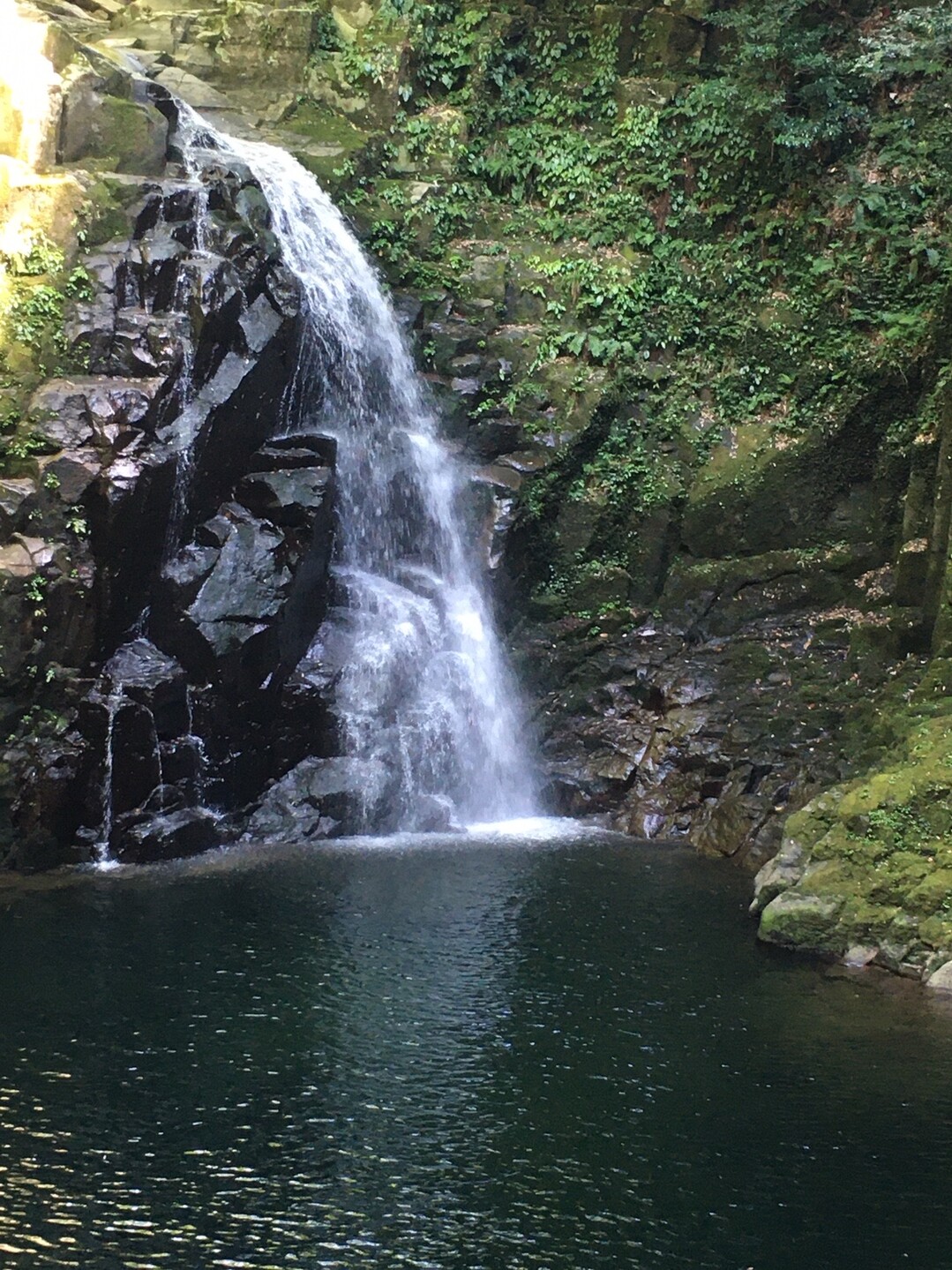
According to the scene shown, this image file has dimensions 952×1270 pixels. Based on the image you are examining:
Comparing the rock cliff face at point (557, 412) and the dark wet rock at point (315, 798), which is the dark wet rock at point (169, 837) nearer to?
the rock cliff face at point (557, 412)

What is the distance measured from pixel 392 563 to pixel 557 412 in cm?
439

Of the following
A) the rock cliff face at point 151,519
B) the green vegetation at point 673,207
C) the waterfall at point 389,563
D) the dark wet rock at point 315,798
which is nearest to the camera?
the rock cliff face at point 151,519

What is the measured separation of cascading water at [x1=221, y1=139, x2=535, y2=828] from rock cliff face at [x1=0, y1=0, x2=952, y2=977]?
599mm

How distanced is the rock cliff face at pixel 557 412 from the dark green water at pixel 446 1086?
2003 millimetres

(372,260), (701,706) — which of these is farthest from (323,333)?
(701,706)

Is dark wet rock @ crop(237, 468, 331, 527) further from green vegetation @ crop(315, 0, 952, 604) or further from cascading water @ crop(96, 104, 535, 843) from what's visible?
green vegetation @ crop(315, 0, 952, 604)

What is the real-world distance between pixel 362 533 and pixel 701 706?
6.20 metres

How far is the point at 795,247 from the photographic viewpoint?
77.1 feet

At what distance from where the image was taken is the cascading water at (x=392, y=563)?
730 inches

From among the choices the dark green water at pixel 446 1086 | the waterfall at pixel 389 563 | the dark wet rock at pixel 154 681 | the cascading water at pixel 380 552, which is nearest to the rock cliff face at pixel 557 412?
the dark wet rock at pixel 154 681

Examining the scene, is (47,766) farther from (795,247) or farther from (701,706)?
(795,247)

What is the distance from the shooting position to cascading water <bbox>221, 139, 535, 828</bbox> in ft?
60.8

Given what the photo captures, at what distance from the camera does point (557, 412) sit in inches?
878

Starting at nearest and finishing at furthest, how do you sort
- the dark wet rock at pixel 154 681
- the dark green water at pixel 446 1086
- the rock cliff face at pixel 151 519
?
the dark green water at pixel 446 1086 → the rock cliff face at pixel 151 519 → the dark wet rock at pixel 154 681
